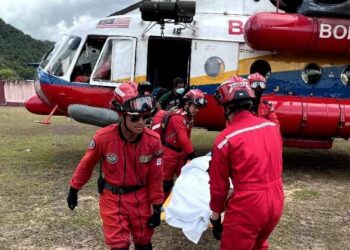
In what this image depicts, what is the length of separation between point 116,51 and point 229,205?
5671 mm

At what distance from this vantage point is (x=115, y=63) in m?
8.19

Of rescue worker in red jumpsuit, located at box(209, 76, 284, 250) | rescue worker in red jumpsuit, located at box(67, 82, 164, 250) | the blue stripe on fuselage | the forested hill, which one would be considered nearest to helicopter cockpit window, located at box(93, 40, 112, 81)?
the blue stripe on fuselage

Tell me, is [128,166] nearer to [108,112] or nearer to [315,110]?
[108,112]

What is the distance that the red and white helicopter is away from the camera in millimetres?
7473

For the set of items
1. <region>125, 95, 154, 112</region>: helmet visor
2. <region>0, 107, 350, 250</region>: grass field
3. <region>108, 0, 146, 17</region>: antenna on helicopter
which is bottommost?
<region>0, 107, 350, 250</region>: grass field

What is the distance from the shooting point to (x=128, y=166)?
3.48m

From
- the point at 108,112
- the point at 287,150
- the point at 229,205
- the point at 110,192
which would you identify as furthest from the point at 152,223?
the point at 287,150

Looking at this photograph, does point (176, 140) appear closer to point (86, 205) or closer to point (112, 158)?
point (86, 205)

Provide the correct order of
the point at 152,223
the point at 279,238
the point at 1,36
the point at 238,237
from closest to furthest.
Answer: the point at 238,237
the point at 152,223
the point at 279,238
the point at 1,36

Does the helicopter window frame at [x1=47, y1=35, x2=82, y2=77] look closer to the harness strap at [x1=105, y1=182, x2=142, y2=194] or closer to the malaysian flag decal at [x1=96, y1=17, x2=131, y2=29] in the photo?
the malaysian flag decal at [x1=96, y1=17, x2=131, y2=29]

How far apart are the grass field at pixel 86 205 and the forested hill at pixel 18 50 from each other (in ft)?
197

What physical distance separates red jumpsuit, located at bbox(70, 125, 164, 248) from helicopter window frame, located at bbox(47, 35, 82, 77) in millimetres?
5198

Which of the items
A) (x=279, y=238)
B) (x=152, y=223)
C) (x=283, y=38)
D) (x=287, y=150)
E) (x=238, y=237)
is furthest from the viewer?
(x=287, y=150)

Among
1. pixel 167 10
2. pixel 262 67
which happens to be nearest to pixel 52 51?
pixel 167 10
